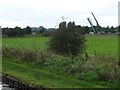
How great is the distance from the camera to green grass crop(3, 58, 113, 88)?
58.9 ft

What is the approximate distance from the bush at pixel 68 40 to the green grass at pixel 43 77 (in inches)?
144

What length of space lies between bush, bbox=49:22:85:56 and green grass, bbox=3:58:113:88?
144 inches

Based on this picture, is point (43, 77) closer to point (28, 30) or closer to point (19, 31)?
point (19, 31)

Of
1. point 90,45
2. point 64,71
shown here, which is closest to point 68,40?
point 64,71

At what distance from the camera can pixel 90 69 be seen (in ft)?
66.4

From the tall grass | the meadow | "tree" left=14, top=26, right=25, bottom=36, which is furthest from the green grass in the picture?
"tree" left=14, top=26, right=25, bottom=36

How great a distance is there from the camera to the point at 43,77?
21.2 m

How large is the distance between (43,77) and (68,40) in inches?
382

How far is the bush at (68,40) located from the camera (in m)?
30.5

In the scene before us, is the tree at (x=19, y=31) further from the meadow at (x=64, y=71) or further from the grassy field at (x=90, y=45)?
the meadow at (x=64, y=71)

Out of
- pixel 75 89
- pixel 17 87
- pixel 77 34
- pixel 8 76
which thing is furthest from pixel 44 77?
pixel 77 34

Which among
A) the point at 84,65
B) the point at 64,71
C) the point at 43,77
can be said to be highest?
the point at 84,65

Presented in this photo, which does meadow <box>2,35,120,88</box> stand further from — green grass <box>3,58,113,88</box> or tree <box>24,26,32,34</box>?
tree <box>24,26,32,34</box>

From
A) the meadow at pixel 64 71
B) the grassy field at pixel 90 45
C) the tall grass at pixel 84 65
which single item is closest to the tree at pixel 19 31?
the grassy field at pixel 90 45
